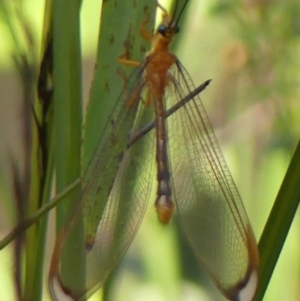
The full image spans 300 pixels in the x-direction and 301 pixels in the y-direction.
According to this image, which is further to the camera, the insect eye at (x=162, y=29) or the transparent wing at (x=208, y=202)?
the insect eye at (x=162, y=29)

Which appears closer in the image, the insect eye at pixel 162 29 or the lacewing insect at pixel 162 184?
the lacewing insect at pixel 162 184

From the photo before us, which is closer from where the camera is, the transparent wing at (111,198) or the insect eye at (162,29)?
the transparent wing at (111,198)

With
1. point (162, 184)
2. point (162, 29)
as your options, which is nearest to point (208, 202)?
point (162, 184)

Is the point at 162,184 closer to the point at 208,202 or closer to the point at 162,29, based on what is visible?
the point at 208,202

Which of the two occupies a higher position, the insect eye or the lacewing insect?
the insect eye

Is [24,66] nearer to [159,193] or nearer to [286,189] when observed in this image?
[159,193]

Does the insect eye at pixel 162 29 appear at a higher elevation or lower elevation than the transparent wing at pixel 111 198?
higher

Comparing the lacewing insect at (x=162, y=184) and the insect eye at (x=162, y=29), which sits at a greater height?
the insect eye at (x=162, y=29)
